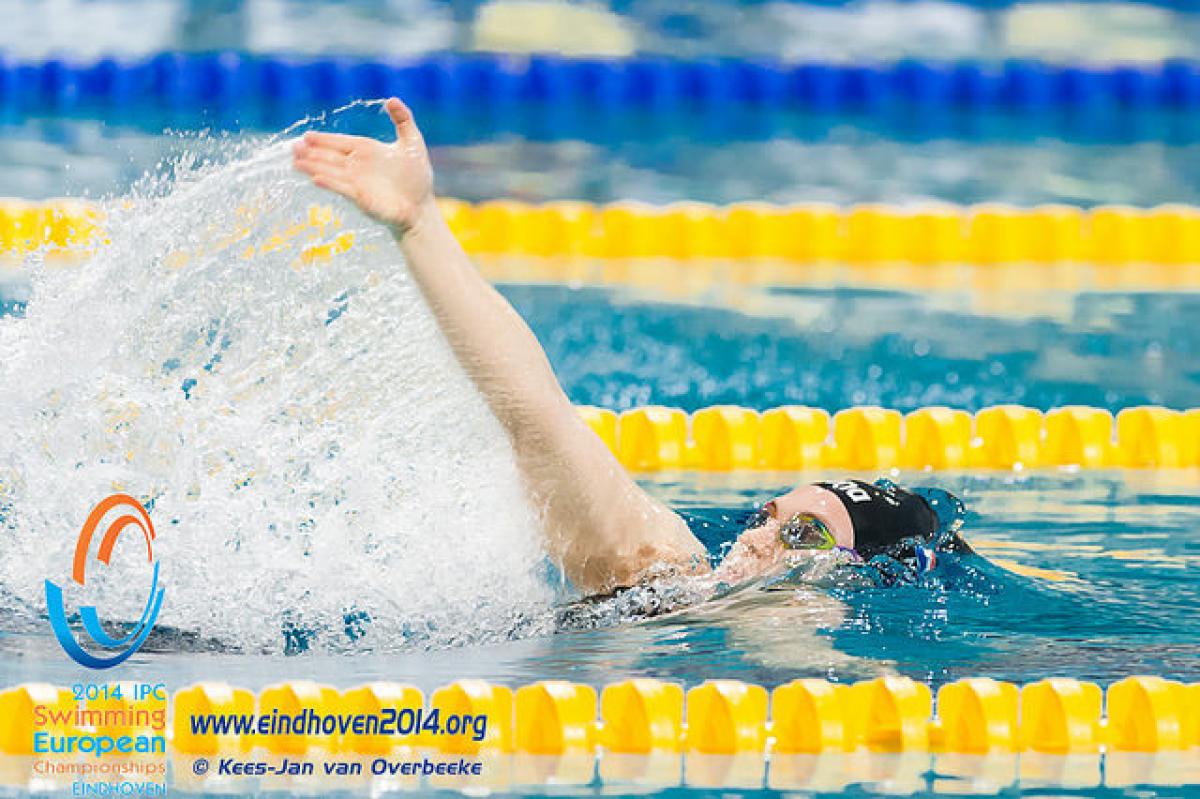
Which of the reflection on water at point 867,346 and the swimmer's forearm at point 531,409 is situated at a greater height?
the reflection on water at point 867,346

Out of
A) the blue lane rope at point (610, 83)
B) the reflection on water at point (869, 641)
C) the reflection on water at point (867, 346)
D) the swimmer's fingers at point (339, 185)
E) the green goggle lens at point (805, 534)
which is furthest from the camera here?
the blue lane rope at point (610, 83)

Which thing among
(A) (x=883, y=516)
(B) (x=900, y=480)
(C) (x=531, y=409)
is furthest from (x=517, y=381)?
(B) (x=900, y=480)

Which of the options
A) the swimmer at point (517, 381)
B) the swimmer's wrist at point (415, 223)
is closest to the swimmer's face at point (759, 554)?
the swimmer at point (517, 381)

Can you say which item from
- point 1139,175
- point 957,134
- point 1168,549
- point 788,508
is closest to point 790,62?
point 957,134

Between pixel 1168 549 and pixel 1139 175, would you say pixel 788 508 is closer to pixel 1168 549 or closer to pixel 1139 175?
pixel 1168 549

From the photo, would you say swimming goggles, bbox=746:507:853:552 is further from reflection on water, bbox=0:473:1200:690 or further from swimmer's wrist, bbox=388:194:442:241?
swimmer's wrist, bbox=388:194:442:241

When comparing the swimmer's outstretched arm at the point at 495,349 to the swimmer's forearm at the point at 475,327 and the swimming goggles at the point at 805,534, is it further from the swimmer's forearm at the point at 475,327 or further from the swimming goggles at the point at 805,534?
the swimming goggles at the point at 805,534

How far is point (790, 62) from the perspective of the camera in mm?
8219

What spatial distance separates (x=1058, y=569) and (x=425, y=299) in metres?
1.44

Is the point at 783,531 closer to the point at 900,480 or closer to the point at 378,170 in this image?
the point at 378,170

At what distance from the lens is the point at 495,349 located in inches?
129

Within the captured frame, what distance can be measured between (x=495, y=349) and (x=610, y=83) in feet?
16.0

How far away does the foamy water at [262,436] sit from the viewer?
130 inches

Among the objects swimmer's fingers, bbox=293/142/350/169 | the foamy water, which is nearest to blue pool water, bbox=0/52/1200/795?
the foamy water
